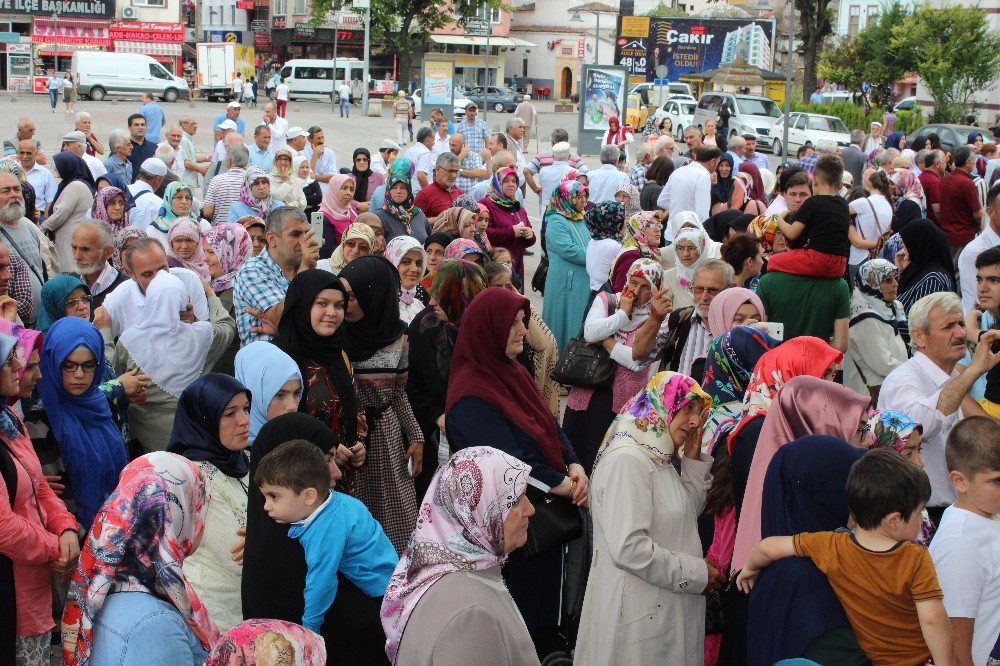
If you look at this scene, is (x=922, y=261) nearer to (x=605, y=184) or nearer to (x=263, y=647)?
(x=605, y=184)

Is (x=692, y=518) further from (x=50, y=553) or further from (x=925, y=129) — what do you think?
(x=925, y=129)

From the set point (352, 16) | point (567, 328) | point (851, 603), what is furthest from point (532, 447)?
point (352, 16)

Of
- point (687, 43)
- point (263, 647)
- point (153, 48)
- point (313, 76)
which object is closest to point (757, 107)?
point (687, 43)

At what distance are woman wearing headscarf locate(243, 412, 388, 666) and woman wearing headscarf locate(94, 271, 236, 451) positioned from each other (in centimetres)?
225

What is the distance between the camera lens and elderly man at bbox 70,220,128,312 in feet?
21.6

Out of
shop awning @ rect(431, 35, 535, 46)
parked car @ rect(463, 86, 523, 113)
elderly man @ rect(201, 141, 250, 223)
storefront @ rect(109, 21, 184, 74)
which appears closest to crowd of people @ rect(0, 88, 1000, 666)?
elderly man @ rect(201, 141, 250, 223)

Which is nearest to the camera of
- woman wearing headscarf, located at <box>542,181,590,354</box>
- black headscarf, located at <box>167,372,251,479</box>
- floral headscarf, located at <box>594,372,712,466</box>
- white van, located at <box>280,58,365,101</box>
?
floral headscarf, located at <box>594,372,712,466</box>

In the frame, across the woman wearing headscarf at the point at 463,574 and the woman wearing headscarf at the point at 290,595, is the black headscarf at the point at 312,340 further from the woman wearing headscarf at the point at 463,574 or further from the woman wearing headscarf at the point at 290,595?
the woman wearing headscarf at the point at 463,574

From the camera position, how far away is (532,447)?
4316 mm

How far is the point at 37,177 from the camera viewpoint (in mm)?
10398

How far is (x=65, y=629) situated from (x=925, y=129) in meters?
24.0

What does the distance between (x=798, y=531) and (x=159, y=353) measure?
148 inches

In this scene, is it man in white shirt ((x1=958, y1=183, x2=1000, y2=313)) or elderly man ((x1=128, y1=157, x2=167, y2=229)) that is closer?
man in white shirt ((x1=958, y1=183, x2=1000, y2=313))

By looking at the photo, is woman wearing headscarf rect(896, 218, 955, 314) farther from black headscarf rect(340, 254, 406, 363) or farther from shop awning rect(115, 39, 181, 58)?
shop awning rect(115, 39, 181, 58)
